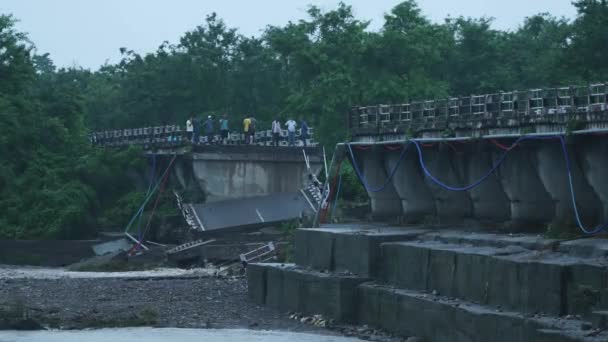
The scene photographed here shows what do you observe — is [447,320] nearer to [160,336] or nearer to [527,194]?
[527,194]

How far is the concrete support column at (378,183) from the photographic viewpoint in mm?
38219

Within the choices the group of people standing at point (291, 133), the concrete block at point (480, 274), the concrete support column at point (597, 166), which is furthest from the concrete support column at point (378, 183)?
the group of people standing at point (291, 133)

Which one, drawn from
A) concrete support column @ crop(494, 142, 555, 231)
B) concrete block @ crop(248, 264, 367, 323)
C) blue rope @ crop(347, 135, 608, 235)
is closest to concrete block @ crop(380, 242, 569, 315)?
concrete block @ crop(248, 264, 367, 323)

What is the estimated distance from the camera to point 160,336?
28984mm

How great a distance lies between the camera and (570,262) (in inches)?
893

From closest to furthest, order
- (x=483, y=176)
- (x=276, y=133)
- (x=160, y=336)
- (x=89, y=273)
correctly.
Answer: (x=160, y=336) → (x=483, y=176) → (x=89, y=273) → (x=276, y=133)

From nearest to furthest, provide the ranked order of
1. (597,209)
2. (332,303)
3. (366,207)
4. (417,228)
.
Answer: (597,209), (332,303), (417,228), (366,207)

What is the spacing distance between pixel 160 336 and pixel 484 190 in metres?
9.03

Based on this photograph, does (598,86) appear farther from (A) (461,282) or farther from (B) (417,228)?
(B) (417,228)

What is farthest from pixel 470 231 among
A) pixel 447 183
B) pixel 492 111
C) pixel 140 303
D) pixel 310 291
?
pixel 140 303

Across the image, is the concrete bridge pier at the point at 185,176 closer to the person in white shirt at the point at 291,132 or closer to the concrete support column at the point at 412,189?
the person in white shirt at the point at 291,132

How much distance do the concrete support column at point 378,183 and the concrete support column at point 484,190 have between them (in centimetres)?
476

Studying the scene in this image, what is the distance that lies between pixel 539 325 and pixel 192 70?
55.2 metres

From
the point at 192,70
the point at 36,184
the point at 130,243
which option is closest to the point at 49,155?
the point at 36,184
